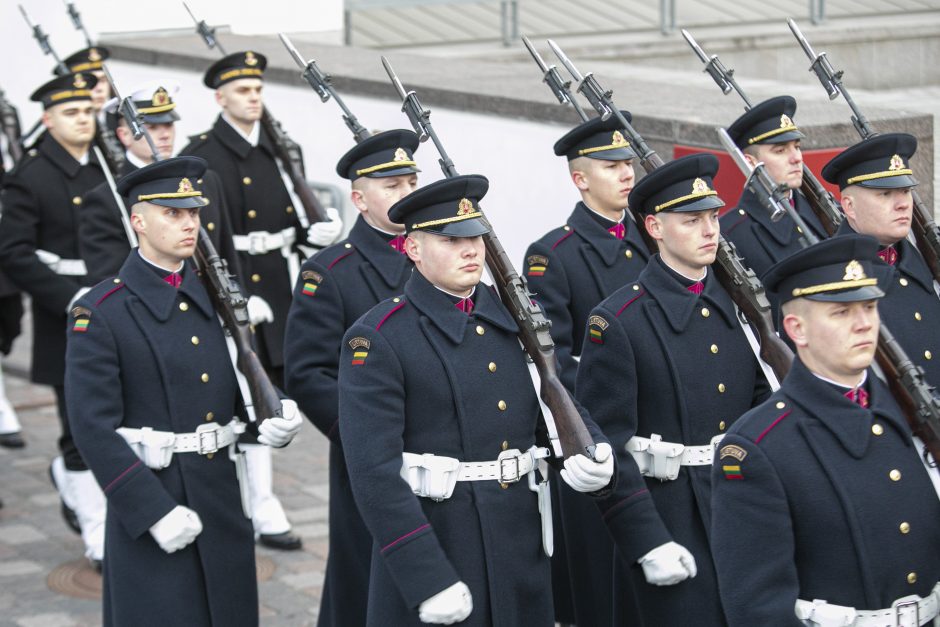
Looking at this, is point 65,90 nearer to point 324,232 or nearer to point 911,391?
point 324,232

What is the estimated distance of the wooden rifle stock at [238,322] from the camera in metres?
5.53

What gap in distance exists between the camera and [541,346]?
4.90 metres

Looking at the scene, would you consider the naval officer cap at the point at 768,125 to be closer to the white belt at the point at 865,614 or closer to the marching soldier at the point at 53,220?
the white belt at the point at 865,614

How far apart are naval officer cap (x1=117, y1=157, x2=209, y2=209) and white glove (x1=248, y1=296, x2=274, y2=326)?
2188mm

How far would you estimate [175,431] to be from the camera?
5480 millimetres

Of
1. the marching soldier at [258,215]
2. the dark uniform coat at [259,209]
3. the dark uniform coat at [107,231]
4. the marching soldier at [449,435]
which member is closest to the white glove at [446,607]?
the marching soldier at [449,435]

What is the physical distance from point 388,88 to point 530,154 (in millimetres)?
1488

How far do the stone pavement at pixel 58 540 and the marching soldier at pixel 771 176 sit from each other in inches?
90.7

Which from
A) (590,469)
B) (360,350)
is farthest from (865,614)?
(360,350)

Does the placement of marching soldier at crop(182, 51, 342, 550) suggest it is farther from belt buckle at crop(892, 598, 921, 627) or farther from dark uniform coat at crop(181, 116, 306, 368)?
belt buckle at crop(892, 598, 921, 627)

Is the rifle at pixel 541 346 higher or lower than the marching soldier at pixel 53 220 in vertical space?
lower

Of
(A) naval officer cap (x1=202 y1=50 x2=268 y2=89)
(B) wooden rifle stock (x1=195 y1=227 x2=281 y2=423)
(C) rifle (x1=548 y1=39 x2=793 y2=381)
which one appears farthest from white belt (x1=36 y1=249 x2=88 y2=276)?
(C) rifle (x1=548 y1=39 x2=793 y2=381)

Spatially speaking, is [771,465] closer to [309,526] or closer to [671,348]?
[671,348]

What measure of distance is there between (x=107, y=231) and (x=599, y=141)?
2.23 m
